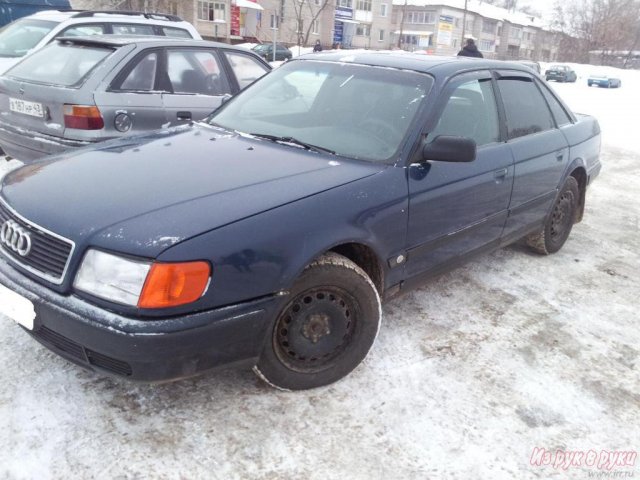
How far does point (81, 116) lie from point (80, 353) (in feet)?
9.67

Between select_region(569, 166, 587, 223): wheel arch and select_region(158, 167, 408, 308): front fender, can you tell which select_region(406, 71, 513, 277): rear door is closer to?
select_region(158, 167, 408, 308): front fender

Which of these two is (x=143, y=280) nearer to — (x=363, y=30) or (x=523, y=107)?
(x=523, y=107)

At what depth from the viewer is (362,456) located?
87.3 inches

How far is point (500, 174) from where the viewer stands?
11.3 feet

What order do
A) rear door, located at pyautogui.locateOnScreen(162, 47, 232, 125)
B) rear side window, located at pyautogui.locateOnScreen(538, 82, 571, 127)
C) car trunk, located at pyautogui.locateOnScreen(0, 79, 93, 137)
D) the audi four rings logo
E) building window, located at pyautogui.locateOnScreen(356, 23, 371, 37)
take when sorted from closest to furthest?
1. the audi four rings logo
2. rear side window, located at pyautogui.locateOnScreen(538, 82, 571, 127)
3. car trunk, located at pyautogui.locateOnScreen(0, 79, 93, 137)
4. rear door, located at pyautogui.locateOnScreen(162, 47, 232, 125)
5. building window, located at pyautogui.locateOnScreen(356, 23, 371, 37)

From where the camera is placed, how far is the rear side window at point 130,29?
761cm

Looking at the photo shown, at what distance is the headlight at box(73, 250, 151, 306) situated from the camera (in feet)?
6.58

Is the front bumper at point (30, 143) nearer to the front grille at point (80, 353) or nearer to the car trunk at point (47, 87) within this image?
the car trunk at point (47, 87)

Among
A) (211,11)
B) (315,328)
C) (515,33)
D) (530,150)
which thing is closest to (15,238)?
(315,328)

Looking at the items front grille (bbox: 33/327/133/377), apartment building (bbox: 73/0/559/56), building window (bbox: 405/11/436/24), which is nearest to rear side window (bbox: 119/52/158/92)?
front grille (bbox: 33/327/133/377)

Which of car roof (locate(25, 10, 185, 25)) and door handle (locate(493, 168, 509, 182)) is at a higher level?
car roof (locate(25, 10, 185, 25))

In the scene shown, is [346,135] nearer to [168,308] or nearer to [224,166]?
[224,166]

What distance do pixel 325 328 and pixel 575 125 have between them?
10.4 feet

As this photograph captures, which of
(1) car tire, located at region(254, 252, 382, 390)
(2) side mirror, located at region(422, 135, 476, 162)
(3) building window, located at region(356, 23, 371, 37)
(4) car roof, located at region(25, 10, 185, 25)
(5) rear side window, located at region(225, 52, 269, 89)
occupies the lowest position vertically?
(1) car tire, located at region(254, 252, 382, 390)
